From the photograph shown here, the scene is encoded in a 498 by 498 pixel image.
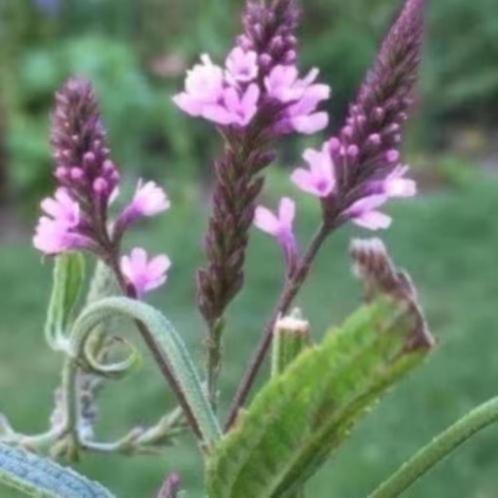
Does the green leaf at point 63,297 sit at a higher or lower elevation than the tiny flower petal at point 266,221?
lower

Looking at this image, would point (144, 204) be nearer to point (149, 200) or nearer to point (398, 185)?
point (149, 200)

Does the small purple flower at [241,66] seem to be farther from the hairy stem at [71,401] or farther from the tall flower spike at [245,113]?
the hairy stem at [71,401]

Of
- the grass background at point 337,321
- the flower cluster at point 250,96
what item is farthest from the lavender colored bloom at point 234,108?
the grass background at point 337,321

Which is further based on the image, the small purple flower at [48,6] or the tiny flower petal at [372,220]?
the small purple flower at [48,6]

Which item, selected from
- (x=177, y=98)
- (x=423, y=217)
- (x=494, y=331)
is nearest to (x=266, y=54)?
(x=177, y=98)

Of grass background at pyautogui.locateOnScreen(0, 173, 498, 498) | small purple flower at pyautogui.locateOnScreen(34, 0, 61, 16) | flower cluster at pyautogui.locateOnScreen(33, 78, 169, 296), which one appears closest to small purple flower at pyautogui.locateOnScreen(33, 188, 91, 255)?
flower cluster at pyautogui.locateOnScreen(33, 78, 169, 296)

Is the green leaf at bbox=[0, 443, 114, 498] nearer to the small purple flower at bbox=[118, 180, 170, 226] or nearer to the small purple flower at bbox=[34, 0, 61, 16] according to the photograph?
→ the small purple flower at bbox=[118, 180, 170, 226]
